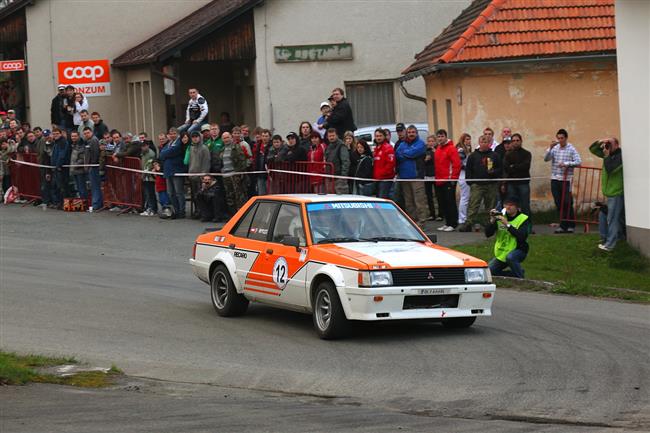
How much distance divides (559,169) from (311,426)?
605 inches

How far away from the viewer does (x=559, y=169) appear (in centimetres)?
2342

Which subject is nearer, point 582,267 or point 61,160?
point 582,267

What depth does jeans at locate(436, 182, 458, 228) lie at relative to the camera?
23.7 m

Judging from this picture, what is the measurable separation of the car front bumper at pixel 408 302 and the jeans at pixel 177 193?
15.0 meters

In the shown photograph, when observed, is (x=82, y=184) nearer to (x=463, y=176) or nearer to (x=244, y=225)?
(x=463, y=176)

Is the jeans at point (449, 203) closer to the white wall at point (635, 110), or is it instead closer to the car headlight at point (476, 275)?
the white wall at point (635, 110)

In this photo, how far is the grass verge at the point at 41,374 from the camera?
35.1ft

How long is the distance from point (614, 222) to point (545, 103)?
5984 millimetres

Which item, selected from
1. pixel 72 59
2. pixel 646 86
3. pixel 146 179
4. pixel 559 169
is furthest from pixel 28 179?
pixel 646 86

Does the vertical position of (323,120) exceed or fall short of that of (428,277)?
it exceeds it

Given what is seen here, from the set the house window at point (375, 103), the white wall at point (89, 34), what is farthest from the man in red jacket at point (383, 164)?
the white wall at point (89, 34)

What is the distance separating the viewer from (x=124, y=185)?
2905cm

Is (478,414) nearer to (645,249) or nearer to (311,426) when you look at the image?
(311,426)

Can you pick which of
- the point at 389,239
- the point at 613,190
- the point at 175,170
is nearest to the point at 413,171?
the point at 613,190
